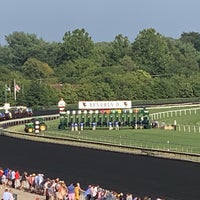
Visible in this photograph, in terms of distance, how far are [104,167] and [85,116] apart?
25.4 meters

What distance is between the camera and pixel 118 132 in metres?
54.4

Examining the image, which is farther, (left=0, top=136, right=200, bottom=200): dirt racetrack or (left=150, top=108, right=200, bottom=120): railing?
(left=150, top=108, right=200, bottom=120): railing

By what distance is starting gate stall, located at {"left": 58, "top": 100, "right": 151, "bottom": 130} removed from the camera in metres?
58.1

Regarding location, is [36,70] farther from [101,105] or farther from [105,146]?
[105,146]

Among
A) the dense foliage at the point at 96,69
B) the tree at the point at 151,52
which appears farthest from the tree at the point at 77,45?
the tree at the point at 151,52

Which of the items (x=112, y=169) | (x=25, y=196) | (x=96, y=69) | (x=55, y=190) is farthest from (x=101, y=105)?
(x=96, y=69)

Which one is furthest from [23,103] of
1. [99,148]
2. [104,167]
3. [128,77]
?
[104,167]

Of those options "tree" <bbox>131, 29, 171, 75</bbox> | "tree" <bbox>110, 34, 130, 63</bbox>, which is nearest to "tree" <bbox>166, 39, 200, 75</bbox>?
"tree" <bbox>131, 29, 171, 75</bbox>

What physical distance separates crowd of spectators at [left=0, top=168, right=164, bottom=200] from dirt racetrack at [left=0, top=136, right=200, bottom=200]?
218cm

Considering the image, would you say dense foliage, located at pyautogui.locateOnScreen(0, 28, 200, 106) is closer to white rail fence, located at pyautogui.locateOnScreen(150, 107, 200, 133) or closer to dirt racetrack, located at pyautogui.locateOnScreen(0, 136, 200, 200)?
white rail fence, located at pyautogui.locateOnScreen(150, 107, 200, 133)

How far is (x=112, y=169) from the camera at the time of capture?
33.4 metres

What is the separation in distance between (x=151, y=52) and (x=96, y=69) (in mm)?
24118

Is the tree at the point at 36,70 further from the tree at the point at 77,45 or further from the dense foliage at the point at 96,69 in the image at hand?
the tree at the point at 77,45

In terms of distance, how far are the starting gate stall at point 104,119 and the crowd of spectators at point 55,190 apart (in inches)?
1133
